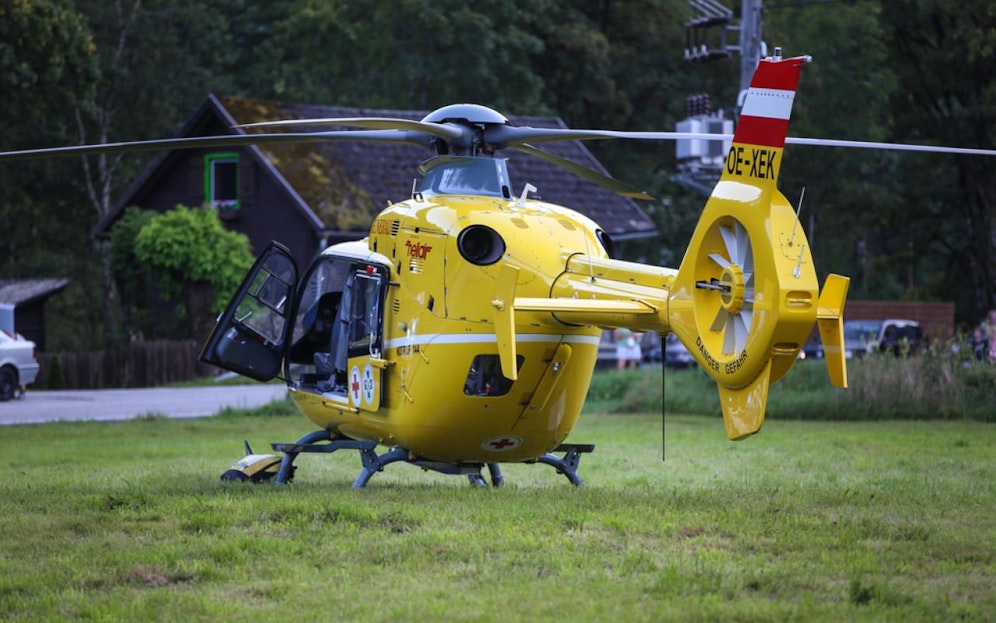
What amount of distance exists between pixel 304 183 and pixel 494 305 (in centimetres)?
2864

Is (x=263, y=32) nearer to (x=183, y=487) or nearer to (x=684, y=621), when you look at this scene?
(x=183, y=487)

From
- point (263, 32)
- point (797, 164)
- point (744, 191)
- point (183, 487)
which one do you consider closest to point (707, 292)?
point (744, 191)

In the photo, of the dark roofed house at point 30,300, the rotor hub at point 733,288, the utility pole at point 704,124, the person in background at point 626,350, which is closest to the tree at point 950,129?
the utility pole at point 704,124

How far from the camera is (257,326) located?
14.8 metres

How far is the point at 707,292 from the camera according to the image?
10359 mm

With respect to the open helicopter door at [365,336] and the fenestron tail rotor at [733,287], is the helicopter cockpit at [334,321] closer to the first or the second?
the open helicopter door at [365,336]

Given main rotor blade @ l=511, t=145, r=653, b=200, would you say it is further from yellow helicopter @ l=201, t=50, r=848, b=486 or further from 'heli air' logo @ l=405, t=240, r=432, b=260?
'heli air' logo @ l=405, t=240, r=432, b=260

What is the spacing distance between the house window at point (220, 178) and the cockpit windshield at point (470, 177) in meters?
30.6

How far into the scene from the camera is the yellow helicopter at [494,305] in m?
9.91

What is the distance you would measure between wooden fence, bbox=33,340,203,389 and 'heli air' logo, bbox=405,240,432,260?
27.7 meters

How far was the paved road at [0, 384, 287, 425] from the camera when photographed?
27.3m

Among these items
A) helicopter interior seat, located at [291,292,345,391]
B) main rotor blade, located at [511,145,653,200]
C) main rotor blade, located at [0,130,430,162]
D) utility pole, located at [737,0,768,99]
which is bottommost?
helicopter interior seat, located at [291,292,345,391]

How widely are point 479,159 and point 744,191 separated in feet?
12.9

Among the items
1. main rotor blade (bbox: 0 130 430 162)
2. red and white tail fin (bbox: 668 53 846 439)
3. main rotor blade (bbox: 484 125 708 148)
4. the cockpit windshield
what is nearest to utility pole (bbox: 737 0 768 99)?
main rotor blade (bbox: 484 125 708 148)
